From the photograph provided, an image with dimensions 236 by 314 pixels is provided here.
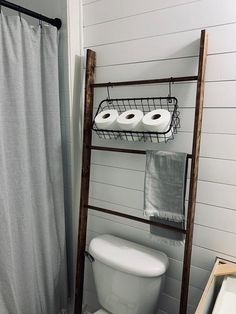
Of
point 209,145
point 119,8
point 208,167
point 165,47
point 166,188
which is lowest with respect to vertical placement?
point 166,188

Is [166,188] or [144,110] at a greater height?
[144,110]

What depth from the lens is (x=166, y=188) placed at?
1195mm

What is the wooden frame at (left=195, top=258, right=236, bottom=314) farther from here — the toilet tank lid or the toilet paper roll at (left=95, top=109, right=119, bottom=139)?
the toilet paper roll at (left=95, top=109, right=119, bottom=139)

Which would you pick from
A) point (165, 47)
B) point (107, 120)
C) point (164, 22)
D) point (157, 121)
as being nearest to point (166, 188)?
point (157, 121)

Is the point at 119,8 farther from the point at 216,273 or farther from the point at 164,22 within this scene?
the point at 216,273

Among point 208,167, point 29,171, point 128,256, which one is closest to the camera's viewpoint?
point 208,167

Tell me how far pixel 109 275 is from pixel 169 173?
0.60 metres

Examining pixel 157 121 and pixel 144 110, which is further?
pixel 144 110

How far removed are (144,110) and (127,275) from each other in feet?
2.66

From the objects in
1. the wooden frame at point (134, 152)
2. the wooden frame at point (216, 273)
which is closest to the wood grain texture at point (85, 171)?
the wooden frame at point (134, 152)

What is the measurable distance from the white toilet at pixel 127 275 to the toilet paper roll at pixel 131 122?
58 centimetres

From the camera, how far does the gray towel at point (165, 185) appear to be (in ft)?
3.78

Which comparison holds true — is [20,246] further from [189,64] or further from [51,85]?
[189,64]

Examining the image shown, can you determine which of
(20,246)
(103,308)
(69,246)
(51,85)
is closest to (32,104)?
(51,85)
